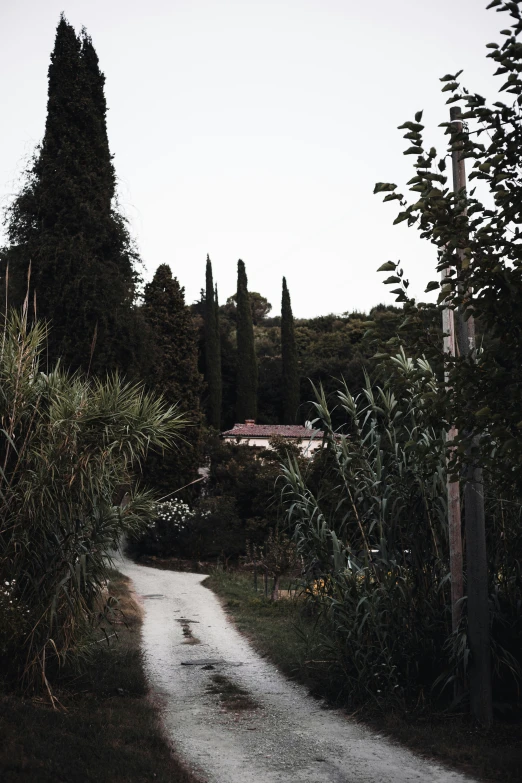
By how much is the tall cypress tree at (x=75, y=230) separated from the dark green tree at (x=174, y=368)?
6.90 meters

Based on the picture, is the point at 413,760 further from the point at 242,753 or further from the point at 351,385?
the point at 351,385

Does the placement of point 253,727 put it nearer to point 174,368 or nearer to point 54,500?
point 54,500

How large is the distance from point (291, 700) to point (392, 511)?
2.36 metres

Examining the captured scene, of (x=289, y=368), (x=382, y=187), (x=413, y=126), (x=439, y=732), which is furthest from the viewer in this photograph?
(x=289, y=368)

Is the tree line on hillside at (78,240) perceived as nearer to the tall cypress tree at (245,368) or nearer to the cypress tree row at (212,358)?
the cypress tree row at (212,358)

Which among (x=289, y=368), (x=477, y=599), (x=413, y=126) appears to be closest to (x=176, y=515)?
(x=289, y=368)

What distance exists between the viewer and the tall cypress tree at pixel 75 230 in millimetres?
19625

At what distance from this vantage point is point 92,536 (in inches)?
280

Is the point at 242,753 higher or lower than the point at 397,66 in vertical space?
lower

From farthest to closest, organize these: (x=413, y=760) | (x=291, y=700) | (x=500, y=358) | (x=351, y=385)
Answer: (x=351, y=385), (x=291, y=700), (x=413, y=760), (x=500, y=358)

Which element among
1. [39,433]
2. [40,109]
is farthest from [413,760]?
[40,109]

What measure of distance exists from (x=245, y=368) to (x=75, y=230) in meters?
19.4

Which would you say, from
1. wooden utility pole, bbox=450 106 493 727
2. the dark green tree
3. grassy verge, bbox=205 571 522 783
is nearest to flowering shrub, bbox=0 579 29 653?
grassy verge, bbox=205 571 522 783

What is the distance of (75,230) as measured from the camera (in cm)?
2033
